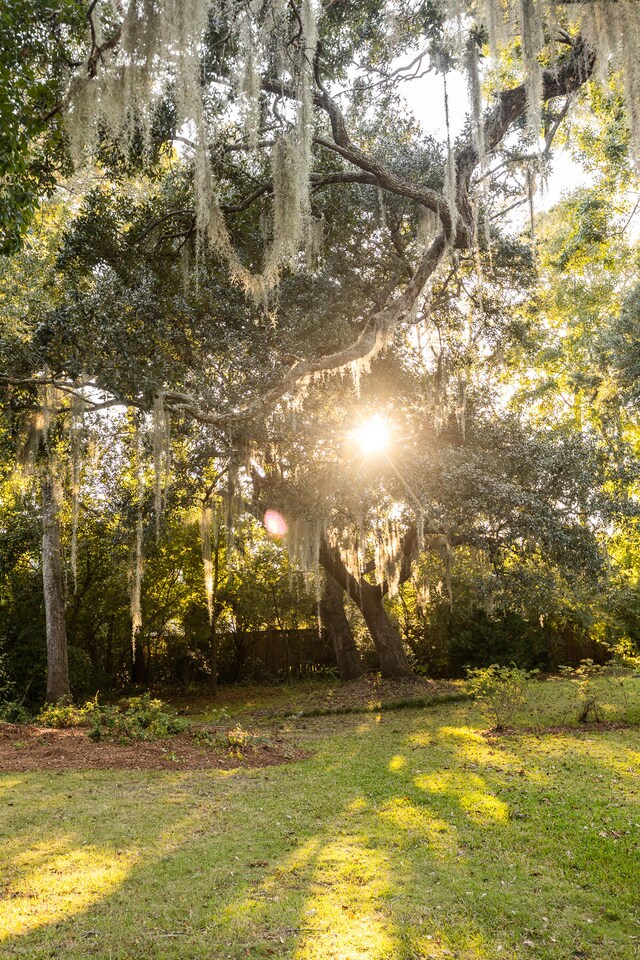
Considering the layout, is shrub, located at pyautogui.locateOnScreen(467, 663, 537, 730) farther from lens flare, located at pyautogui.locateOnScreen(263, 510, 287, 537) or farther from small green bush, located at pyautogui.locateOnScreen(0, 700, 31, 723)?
small green bush, located at pyautogui.locateOnScreen(0, 700, 31, 723)

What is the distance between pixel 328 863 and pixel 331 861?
4 centimetres

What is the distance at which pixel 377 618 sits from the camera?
13203 millimetres

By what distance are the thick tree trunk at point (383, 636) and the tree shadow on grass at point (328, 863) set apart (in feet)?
22.0

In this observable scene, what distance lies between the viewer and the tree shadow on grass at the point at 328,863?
2.97 metres

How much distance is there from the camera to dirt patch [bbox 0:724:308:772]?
6734 mm

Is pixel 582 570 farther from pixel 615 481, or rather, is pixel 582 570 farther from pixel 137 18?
pixel 137 18

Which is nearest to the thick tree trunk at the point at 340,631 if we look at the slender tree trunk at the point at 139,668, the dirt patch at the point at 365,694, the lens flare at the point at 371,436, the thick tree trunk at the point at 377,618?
the dirt patch at the point at 365,694

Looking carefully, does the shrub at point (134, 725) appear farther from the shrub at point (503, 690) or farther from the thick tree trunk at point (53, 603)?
the shrub at point (503, 690)

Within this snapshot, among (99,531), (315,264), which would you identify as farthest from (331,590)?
(315,264)

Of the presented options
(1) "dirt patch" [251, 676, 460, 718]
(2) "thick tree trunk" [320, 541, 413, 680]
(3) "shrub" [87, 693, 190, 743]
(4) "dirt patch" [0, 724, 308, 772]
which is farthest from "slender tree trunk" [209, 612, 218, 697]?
(4) "dirt patch" [0, 724, 308, 772]

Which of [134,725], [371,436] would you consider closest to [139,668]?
[134,725]

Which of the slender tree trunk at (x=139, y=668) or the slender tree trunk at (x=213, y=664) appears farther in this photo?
the slender tree trunk at (x=139, y=668)

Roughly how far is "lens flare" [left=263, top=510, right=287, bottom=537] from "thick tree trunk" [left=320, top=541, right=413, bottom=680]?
5.82 feet

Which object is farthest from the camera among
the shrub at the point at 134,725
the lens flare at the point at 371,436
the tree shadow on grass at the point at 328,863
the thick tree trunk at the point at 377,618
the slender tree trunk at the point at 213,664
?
the slender tree trunk at the point at 213,664
